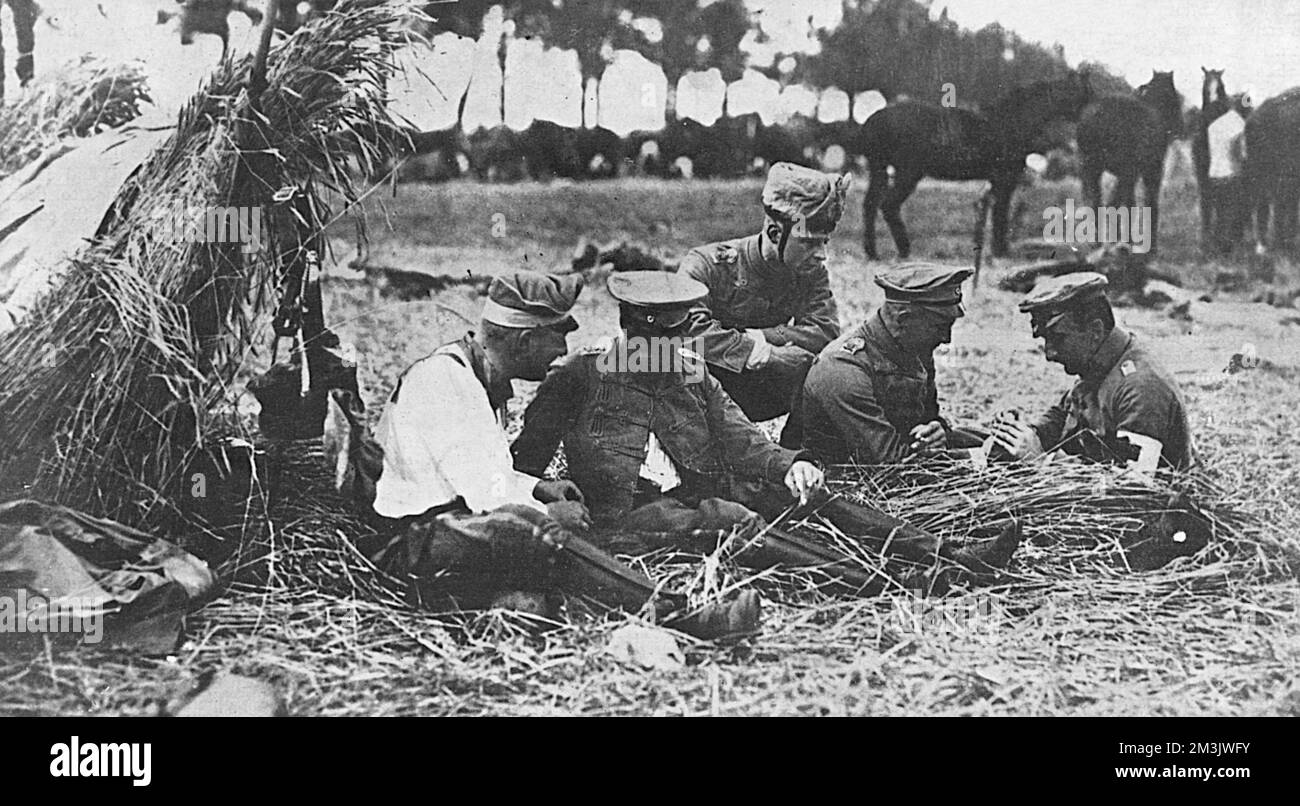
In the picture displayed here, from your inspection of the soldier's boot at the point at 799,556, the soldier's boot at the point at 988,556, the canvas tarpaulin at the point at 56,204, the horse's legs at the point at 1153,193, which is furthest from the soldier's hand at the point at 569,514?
the horse's legs at the point at 1153,193

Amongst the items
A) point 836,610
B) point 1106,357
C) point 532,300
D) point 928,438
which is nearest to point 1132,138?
point 1106,357

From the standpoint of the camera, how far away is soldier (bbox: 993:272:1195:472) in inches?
206

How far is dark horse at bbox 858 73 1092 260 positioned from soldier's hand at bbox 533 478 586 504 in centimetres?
155

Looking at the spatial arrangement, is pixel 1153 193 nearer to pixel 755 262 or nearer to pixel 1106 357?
pixel 1106 357

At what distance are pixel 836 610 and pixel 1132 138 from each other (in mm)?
2316

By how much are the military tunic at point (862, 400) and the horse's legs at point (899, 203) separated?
0.34 meters

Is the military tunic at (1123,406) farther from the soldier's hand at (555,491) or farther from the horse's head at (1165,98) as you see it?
the soldier's hand at (555,491)

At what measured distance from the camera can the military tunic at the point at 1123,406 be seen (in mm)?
5219

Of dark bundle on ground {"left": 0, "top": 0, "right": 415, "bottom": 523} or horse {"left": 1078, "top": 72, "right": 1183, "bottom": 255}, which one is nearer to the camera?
dark bundle on ground {"left": 0, "top": 0, "right": 415, "bottom": 523}

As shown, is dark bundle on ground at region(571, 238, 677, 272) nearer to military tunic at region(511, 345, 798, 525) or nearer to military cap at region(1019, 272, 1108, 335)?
military tunic at region(511, 345, 798, 525)

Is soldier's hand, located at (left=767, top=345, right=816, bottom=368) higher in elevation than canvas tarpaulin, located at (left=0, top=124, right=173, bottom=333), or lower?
lower

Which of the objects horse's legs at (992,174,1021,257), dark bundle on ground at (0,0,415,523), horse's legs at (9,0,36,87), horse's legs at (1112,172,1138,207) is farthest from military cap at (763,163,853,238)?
horse's legs at (9,0,36,87)

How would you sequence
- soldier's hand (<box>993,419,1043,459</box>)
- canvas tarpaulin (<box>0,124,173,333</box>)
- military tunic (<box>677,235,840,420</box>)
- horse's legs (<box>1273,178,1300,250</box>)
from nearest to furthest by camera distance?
1. canvas tarpaulin (<box>0,124,173,333</box>)
2. military tunic (<box>677,235,840,420</box>)
3. soldier's hand (<box>993,419,1043,459</box>)
4. horse's legs (<box>1273,178,1300,250</box>)
